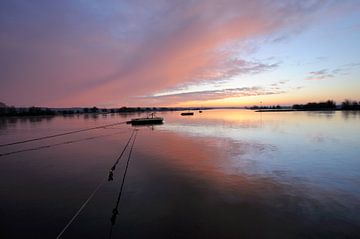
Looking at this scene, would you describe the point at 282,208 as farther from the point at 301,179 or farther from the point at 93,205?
the point at 93,205

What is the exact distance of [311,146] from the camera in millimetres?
15297

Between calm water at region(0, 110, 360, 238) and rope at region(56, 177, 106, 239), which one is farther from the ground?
rope at region(56, 177, 106, 239)

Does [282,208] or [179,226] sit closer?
[179,226]

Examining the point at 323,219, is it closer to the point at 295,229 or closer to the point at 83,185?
the point at 295,229

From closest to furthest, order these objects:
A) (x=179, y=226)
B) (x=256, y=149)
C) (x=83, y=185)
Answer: (x=179, y=226)
(x=83, y=185)
(x=256, y=149)

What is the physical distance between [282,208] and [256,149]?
889 centimetres

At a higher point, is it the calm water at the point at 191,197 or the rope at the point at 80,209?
the rope at the point at 80,209

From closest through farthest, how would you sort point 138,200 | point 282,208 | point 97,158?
point 282,208
point 138,200
point 97,158

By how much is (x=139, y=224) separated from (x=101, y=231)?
2.87 ft

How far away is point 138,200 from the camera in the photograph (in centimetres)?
669

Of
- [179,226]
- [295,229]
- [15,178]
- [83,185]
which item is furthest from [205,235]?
[15,178]

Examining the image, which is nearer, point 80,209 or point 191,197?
point 80,209

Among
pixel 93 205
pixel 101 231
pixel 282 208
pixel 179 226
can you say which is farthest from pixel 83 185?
pixel 282 208

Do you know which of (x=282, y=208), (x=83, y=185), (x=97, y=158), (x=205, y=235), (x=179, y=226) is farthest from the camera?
(x=97, y=158)
